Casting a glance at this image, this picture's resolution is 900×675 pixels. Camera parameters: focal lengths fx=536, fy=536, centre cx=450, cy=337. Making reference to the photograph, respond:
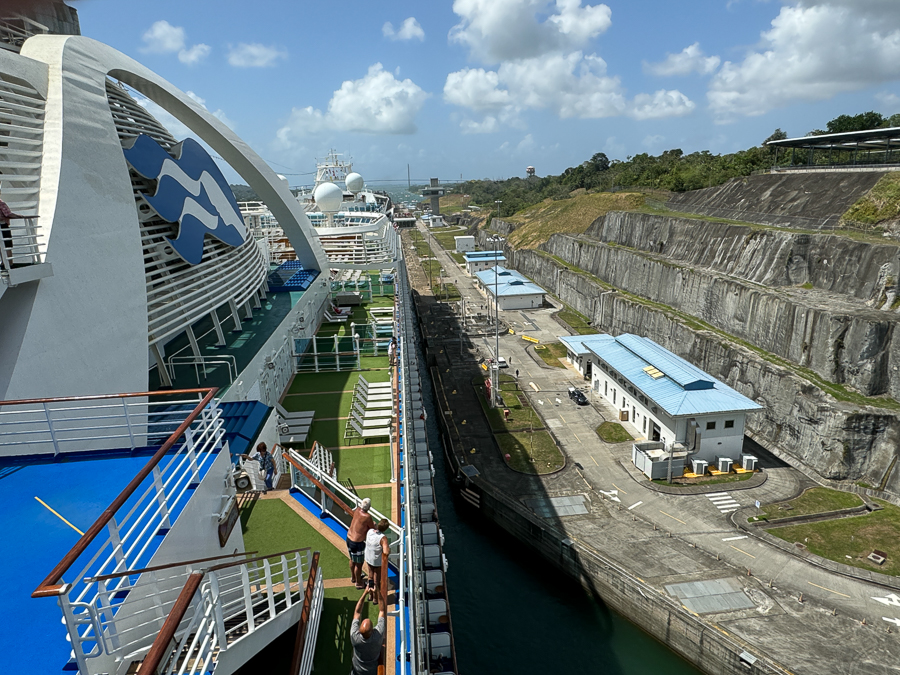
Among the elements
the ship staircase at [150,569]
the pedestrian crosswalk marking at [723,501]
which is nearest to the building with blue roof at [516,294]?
the pedestrian crosswalk marking at [723,501]

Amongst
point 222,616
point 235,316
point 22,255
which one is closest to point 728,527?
point 222,616

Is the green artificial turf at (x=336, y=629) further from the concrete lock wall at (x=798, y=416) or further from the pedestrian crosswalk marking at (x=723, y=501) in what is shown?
the concrete lock wall at (x=798, y=416)

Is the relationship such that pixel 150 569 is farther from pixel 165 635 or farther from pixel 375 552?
pixel 375 552

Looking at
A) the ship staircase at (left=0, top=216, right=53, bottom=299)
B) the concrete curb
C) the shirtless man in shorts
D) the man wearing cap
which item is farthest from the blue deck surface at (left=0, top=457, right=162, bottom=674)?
the concrete curb

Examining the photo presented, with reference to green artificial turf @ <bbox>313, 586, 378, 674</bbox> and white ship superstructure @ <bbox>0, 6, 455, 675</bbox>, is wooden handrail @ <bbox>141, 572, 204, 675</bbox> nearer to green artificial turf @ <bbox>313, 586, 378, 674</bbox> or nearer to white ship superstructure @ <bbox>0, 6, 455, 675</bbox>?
white ship superstructure @ <bbox>0, 6, 455, 675</bbox>

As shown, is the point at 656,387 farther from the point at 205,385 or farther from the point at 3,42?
the point at 3,42
